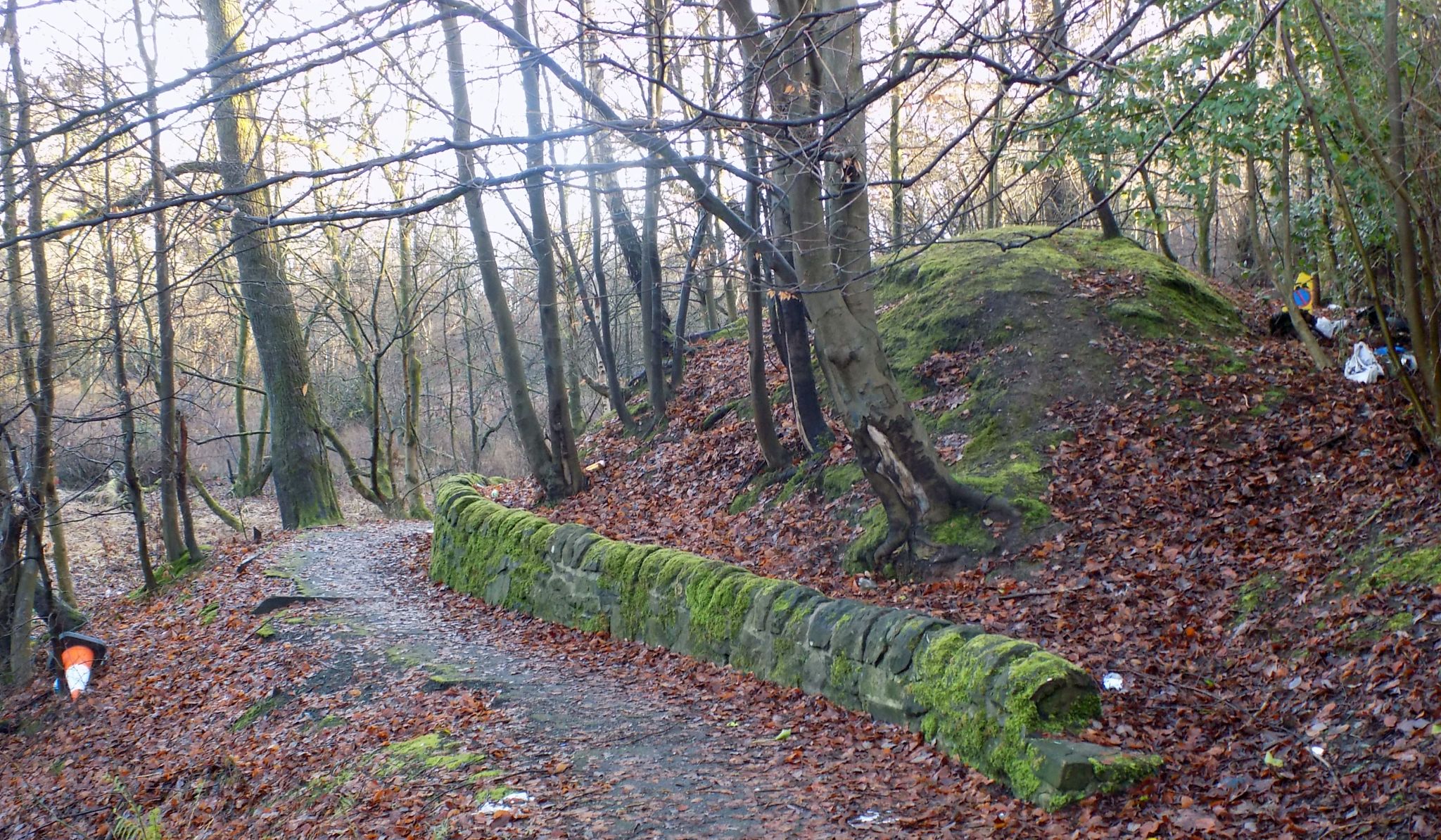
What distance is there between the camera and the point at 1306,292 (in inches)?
450

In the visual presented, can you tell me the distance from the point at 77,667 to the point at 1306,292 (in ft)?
48.2

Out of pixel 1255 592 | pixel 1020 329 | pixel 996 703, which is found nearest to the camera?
pixel 996 703

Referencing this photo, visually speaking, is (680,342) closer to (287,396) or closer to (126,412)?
(287,396)

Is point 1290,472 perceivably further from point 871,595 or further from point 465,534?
point 465,534

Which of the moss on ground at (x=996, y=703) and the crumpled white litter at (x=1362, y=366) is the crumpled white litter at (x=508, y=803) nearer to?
the moss on ground at (x=996, y=703)

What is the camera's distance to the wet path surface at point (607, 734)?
203 inches

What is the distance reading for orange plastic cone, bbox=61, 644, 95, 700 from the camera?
11.0m

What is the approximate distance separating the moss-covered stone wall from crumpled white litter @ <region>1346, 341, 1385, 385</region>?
5.22m

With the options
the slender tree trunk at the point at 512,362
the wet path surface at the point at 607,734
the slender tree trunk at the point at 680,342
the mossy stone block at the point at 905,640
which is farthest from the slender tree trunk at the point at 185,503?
the mossy stone block at the point at 905,640

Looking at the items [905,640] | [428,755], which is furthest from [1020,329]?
[428,755]

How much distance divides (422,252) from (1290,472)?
1621 centimetres

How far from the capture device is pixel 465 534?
13.0 metres

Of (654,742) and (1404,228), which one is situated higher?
(1404,228)

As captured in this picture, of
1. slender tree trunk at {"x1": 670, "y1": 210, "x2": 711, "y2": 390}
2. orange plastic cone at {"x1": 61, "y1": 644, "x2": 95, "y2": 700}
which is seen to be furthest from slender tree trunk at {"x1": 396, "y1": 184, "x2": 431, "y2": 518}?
orange plastic cone at {"x1": 61, "y1": 644, "x2": 95, "y2": 700}
